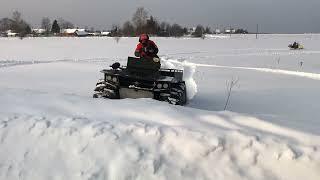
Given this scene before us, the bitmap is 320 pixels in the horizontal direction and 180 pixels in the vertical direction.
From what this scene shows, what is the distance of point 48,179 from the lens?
5.52m

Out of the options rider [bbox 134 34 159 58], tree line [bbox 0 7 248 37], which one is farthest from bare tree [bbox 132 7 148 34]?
rider [bbox 134 34 159 58]

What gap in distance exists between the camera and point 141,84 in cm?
1226

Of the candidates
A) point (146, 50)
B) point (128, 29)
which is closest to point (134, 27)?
point (128, 29)

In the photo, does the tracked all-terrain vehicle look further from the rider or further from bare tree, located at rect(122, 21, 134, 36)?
bare tree, located at rect(122, 21, 134, 36)

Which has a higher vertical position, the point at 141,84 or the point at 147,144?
the point at 147,144

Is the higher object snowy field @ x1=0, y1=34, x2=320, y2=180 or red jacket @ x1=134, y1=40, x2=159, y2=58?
red jacket @ x1=134, y1=40, x2=159, y2=58

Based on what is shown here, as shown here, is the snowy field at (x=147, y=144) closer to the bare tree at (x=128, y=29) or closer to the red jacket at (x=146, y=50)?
the red jacket at (x=146, y=50)

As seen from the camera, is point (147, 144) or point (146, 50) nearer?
point (147, 144)

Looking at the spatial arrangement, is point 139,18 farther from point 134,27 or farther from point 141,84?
point 141,84

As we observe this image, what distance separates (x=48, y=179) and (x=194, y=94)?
11980 millimetres

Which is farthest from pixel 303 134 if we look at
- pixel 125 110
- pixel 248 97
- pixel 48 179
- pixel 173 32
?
pixel 173 32

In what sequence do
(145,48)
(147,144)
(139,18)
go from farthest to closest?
(139,18) → (145,48) → (147,144)

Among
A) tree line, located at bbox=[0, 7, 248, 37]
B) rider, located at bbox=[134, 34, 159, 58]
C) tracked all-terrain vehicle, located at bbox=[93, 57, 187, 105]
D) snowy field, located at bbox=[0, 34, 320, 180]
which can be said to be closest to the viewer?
snowy field, located at bbox=[0, 34, 320, 180]

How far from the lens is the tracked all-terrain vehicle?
12016 millimetres
